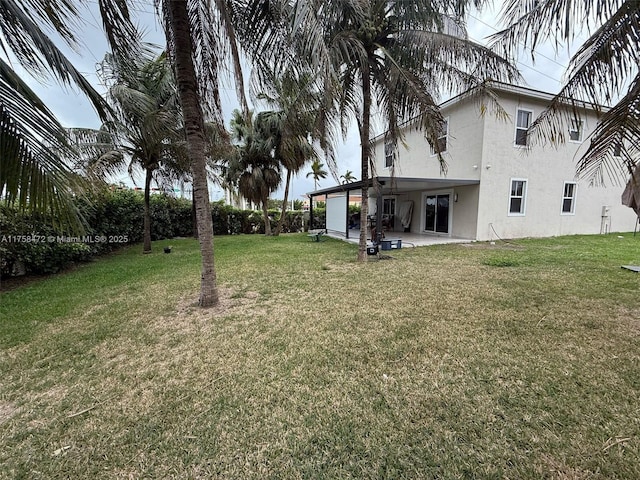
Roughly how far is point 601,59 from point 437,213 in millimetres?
10787

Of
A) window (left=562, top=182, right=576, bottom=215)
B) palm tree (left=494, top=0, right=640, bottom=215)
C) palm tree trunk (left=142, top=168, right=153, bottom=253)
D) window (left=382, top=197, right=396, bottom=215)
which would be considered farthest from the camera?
window (left=382, top=197, right=396, bottom=215)

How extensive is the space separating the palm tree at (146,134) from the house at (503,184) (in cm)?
643

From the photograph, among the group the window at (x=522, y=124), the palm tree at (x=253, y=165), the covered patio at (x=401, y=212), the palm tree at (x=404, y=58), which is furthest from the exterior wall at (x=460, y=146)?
the palm tree at (x=253, y=165)

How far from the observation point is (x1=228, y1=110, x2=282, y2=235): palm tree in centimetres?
1381

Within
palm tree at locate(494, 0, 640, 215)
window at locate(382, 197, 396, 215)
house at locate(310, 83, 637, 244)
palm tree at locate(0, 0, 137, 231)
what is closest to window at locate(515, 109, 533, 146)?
house at locate(310, 83, 637, 244)

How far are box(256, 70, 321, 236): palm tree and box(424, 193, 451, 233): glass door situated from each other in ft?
21.2

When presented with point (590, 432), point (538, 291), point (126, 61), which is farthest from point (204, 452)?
point (538, 291)

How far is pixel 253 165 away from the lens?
14359 millimetres

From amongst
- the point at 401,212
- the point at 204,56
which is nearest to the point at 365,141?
the point at 204,56

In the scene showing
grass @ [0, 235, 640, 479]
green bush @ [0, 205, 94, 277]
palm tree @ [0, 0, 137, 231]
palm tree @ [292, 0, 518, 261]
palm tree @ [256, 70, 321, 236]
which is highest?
palm tree @ [292, 0, 518, 261]

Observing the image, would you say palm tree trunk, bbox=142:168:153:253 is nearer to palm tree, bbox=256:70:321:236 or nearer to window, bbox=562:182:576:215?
palm tree, bbox=256:70:321:236

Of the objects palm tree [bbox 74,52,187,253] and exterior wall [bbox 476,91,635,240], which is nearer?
palm tree [bbox 74,52,187,253]

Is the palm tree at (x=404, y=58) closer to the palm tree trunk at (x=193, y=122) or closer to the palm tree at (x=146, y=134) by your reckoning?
the palm tree trunk at (x=193, y=122)

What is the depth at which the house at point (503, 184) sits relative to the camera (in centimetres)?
1102
